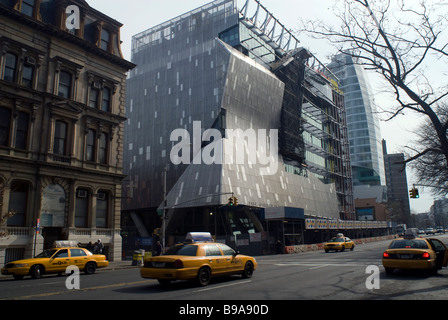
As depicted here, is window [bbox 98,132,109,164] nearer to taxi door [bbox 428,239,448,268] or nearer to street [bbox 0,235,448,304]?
street [bbox 0,235,448,304]

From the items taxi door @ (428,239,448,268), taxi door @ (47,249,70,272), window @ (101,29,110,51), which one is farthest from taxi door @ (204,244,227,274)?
window @ (101,29,110,51)

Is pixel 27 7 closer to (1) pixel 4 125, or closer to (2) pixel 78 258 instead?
(1) pixel 4 125

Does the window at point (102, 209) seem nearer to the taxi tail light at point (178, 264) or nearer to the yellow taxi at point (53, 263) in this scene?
the yellow taxi at point (53, 263)

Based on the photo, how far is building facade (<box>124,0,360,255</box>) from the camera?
167 ft

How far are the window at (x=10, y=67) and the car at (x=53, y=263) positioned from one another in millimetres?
14300

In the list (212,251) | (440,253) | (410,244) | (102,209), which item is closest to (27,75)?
(102,209)

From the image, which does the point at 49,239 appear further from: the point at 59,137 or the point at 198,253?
the point at 198,253

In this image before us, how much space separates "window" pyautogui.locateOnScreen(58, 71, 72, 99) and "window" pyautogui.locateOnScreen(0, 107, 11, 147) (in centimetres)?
437

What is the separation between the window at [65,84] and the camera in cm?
2897

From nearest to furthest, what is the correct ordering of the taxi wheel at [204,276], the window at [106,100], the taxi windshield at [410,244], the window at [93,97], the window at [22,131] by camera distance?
1. the taxi wheel at [204,276]
2. the taxi windshield at [410,244]
3. the window at [22,131]
4. the window at [93,97]
5. the window at [106,100]

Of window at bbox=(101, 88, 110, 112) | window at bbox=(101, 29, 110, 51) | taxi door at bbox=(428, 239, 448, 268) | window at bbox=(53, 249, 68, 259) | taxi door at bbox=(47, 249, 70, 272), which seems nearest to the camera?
taxi door at bbox=(428, 239, 448, 268)

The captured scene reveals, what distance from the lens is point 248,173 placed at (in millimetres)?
52500

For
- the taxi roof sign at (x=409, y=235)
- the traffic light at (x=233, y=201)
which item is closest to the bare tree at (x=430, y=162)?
the taxi roof sign at (x=409, y=235)

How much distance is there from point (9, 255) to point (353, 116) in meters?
144
